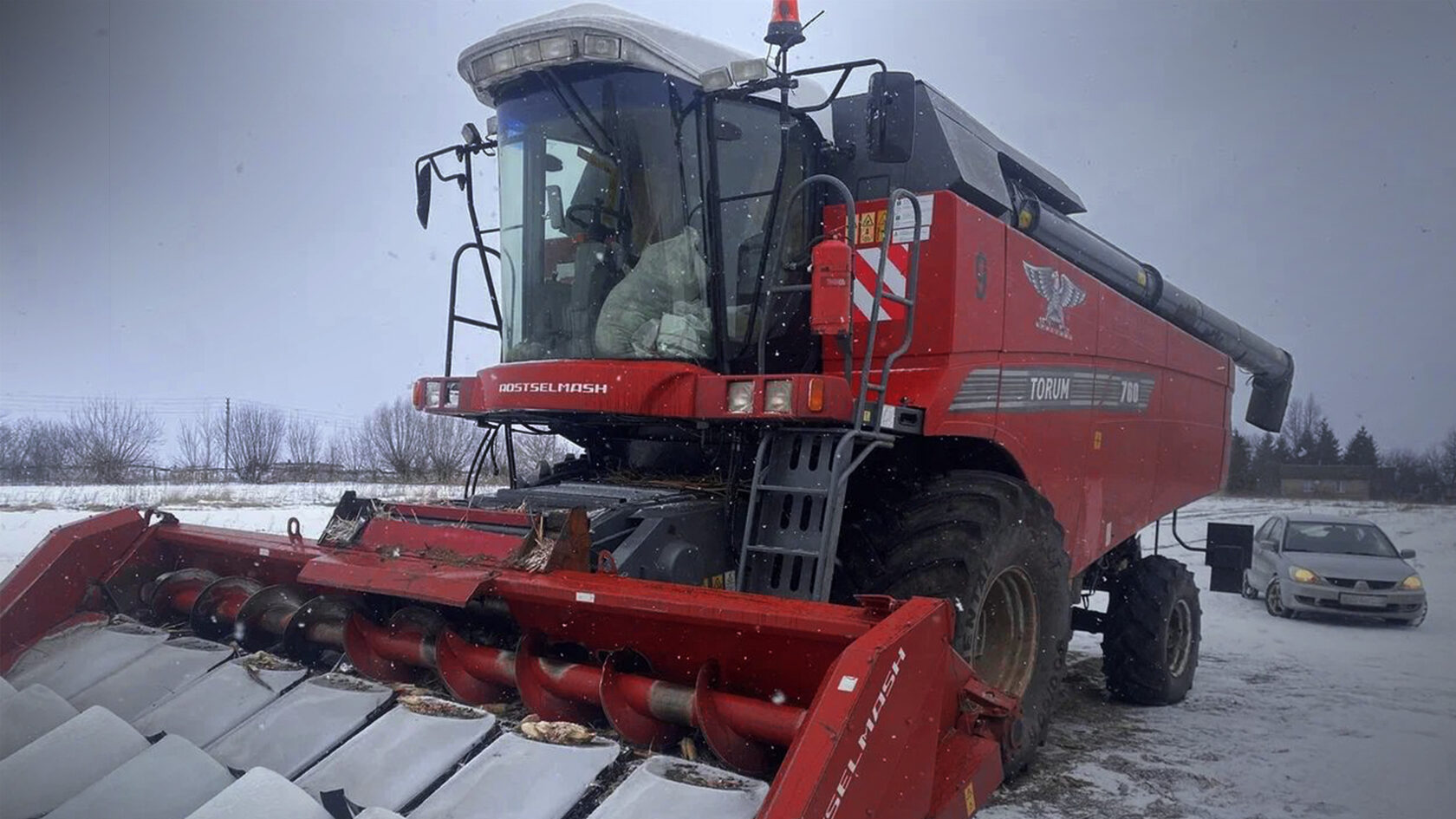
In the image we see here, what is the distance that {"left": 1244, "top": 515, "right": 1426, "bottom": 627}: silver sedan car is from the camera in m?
11.5

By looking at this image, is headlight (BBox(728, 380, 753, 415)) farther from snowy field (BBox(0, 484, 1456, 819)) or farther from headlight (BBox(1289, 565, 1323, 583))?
headlight (BBox(1289, 565, 1323, 583))

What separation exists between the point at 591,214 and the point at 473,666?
6.68 ft

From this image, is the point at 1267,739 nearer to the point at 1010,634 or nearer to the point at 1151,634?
the point at 1151,634

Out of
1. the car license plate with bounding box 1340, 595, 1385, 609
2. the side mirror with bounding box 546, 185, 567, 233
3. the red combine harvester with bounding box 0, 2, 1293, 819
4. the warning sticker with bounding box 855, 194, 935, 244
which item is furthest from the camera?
the car license plate with bounding box 1340, 595, 1385, 609

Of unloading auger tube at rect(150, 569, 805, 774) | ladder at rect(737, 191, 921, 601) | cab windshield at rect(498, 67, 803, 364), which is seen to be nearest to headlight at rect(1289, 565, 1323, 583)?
ladder at rect(737, 191, 921, 601)

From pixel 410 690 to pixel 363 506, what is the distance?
50.2 inches

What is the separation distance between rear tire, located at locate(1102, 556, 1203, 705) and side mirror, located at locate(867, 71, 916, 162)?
424 centimetres

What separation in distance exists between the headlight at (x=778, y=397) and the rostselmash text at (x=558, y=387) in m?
0.71

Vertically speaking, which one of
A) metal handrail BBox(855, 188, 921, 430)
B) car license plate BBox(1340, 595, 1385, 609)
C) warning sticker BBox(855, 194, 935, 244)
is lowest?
car license plate BBox(1340, 595, 1385, 609)

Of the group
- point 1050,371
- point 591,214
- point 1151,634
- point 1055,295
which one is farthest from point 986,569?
point 1151,634

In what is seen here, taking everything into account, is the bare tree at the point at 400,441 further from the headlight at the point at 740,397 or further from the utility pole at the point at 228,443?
the headlight at the point at 740,397

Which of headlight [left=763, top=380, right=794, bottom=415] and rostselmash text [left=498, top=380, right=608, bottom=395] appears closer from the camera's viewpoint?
headlight [left=763, top=380, right=794, bottom=415]

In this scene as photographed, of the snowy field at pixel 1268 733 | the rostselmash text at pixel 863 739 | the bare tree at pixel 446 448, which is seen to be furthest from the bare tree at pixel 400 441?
the rostselmash text at pixel 863 739

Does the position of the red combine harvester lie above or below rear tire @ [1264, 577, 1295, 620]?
above
